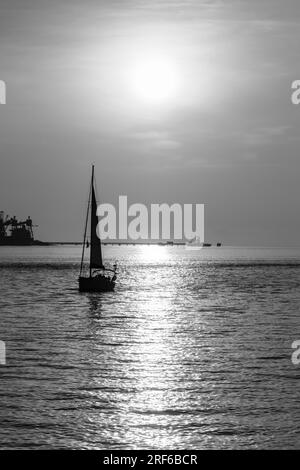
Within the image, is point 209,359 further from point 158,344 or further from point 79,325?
point 79,325

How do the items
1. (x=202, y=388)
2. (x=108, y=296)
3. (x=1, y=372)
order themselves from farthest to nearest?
(x=108, y=296), (x=1, y=372), (x=202, y=388)

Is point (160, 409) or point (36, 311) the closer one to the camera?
point (160, 409)

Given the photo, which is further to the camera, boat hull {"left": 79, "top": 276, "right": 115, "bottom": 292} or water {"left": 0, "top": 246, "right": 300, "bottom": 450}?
boat hull {"left": 79, "top": 276, "right": 115, "bottom": 292}

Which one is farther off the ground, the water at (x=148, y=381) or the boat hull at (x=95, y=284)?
the boat hull at (x=95, y=284)

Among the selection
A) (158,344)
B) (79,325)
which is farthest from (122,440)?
(79,325)

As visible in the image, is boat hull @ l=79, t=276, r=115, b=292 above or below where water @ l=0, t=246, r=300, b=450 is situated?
above

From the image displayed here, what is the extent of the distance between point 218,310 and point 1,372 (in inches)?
1749

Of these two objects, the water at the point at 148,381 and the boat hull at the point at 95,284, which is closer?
the water at the point at 148,381

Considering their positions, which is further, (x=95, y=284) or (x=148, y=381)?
(x=95, y=284)

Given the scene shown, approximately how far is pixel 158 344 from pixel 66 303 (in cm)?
3724

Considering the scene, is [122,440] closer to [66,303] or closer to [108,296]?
[66,303]

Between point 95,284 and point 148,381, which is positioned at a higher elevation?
point 95,284
